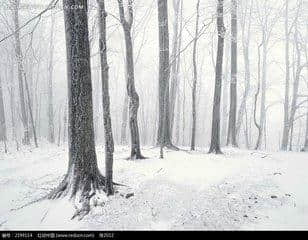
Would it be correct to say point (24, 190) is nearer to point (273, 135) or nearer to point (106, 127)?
point (106, 127)

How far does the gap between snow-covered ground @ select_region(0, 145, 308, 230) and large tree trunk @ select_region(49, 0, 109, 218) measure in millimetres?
529

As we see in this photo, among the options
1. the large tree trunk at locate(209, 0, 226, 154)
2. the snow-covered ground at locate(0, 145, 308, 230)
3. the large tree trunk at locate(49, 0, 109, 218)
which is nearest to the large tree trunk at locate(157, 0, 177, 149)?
the large tree trunk at locate(209, 0, 226, 154)

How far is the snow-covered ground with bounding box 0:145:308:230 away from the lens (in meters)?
6.44

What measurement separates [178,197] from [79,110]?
3.11 meters

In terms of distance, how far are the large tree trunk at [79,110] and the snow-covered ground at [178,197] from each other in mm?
529

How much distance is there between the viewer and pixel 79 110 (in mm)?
7695

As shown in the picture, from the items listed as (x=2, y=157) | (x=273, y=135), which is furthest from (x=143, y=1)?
(x=273, y=135)

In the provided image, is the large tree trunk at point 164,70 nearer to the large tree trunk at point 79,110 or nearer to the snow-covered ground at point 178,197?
the snow-covered ground at point 178,197

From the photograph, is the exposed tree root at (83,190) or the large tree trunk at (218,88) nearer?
the exposed tree root at (83,190)

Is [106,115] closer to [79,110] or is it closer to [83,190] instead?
[79,110]

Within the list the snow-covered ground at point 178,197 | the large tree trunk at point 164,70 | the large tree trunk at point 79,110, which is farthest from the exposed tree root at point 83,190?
the large tree trunk at point 164,70

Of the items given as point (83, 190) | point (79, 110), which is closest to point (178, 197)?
point (83, 190)

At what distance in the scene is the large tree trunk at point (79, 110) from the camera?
25.0 feet

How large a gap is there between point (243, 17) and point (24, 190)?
21.2 meters
